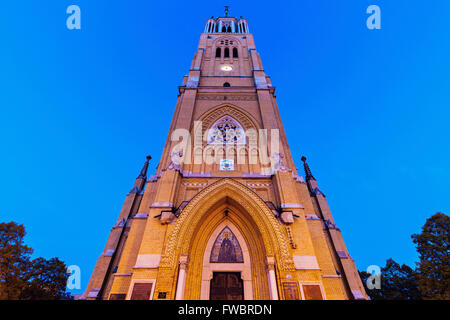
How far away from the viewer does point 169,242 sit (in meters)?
9.97

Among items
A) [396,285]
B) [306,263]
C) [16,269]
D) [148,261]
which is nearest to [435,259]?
[306,263]

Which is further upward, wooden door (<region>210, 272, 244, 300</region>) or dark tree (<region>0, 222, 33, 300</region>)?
dark tree (<region>0, 222, 33, 300</region>)

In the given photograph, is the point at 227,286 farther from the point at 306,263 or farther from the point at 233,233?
the point at 306,263

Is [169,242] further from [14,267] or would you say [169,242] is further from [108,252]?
[14,267]

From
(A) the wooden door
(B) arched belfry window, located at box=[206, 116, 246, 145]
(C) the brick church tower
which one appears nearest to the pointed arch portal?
(C) the brick church tower

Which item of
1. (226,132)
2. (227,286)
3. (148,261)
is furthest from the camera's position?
(226,132)

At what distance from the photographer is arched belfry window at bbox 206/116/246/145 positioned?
50.0ft

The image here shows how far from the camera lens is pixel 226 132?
15.8 meters

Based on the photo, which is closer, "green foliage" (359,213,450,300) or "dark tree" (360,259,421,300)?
"green foliage" (359,213,450,300)

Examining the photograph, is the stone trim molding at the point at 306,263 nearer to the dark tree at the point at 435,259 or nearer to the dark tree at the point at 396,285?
the dark tree at the point at 435,259

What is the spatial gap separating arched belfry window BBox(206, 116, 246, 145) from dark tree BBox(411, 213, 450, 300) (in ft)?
40.8

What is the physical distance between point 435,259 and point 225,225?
1202 centimetres

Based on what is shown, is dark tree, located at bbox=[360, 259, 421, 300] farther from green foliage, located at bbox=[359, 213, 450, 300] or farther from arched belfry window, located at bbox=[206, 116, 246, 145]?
arched belfry window, located at bbox=[206, 116, 246, 145]

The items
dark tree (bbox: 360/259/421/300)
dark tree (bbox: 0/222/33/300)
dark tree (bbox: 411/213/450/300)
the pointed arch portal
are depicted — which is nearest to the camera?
the pointed arch portal
